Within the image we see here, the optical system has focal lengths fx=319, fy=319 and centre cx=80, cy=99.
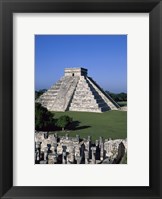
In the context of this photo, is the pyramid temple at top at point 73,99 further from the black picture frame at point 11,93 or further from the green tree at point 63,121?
the black picture frame at point 11,93

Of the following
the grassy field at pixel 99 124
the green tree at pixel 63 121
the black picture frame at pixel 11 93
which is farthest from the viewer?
the green tree at pixel 63 121

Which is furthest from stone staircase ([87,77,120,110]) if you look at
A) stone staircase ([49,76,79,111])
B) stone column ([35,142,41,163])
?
stone column ([35,142,41,163])

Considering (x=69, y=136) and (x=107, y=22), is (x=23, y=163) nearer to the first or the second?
(x=69, y=136)

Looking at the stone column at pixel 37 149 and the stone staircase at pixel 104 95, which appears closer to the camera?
the stone column at pixel 37 149

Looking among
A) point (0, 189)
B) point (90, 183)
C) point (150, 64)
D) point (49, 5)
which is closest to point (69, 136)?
point (90, 183)

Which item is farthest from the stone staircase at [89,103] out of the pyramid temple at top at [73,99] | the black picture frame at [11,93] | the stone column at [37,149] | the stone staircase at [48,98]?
the black picture frame at [11,93]

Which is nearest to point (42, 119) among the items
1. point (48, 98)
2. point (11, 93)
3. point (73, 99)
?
point (48, 98)

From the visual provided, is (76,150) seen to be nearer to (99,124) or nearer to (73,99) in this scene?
(99,124)
